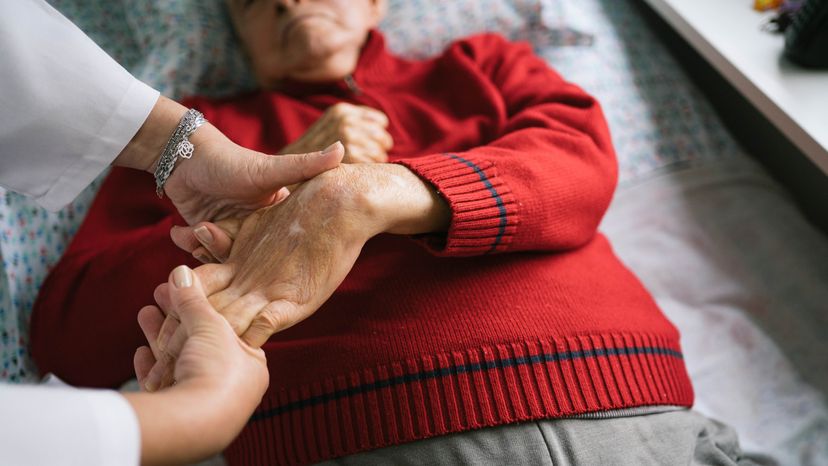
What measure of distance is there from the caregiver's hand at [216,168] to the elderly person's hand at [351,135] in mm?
151

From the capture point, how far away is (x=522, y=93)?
1211 mm

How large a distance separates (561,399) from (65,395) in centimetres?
55

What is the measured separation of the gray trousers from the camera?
80cm

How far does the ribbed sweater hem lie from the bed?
40 centimetres

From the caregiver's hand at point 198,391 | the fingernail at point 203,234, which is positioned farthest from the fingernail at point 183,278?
the fingernail at point 203,234

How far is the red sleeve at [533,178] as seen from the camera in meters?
0.84

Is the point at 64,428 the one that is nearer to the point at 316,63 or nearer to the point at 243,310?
the point at 243,310

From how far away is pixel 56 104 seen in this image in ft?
2.70

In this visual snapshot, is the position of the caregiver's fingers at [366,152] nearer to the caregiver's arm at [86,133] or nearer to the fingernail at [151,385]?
the caregiver's arm at [86,133]

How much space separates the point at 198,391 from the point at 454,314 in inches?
14.3

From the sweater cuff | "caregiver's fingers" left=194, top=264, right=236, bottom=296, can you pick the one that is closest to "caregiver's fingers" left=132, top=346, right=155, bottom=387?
"caregiver's fingers" left=194, top=264, right=236, bottom=296

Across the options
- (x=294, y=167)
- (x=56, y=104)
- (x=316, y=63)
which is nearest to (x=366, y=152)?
(x=294, y=167)

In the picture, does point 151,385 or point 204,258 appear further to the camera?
point 204,258

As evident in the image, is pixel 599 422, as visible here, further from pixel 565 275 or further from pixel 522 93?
pixel 522 93
